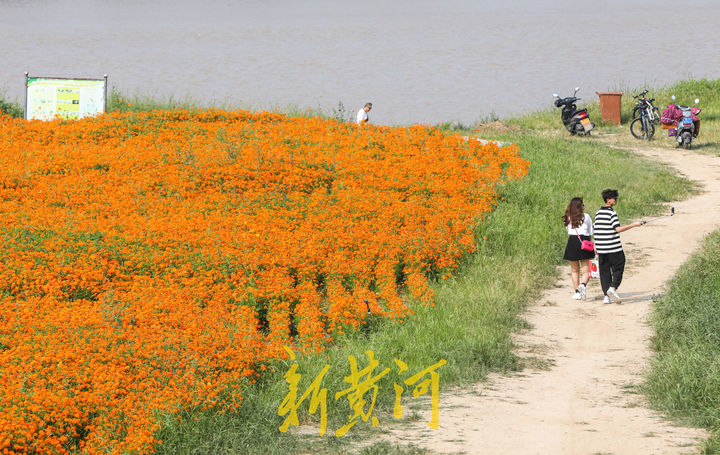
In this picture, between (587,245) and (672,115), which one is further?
(672,115)

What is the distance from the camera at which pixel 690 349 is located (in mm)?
10305

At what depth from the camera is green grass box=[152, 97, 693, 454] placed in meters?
8.39

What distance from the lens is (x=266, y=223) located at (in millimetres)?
14859

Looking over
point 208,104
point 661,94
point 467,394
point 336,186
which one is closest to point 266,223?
point 336,186

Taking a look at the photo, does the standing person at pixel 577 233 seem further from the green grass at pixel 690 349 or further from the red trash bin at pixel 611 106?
the red trash bin at pixel 611 106

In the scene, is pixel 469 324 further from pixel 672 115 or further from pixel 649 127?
pixel 649 127

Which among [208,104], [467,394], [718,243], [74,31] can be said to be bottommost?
[467,394]

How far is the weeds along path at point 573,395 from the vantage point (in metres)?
8.20

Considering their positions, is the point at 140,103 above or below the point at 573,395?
above

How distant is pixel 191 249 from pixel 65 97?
42.5 ft

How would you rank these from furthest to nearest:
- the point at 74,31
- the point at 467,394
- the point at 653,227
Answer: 1. the point at 74,31
2. the point at 653,227
3. the point at 467,394

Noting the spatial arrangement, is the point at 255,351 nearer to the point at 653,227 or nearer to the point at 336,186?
the point at 336,186

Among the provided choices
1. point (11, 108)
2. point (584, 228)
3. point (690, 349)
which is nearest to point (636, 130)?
point (584, 228)

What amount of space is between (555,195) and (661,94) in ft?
60.8
